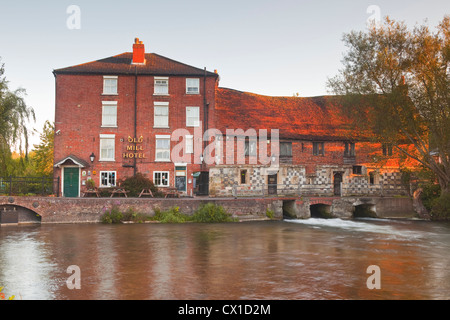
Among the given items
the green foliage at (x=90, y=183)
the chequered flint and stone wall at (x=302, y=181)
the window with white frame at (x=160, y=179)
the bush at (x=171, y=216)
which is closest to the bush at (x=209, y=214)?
the bush at (x=171, y=216)

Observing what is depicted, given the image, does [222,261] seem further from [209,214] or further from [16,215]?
[16,215]

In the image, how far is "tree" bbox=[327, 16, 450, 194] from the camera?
981 inches

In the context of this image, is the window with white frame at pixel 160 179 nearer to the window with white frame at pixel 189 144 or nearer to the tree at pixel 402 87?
the window with white frame at pixel 189 144

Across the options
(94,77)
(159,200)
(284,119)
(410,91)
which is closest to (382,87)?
(410,91)

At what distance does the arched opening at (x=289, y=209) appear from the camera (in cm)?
2807

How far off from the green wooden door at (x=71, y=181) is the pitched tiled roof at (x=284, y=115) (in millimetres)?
11622

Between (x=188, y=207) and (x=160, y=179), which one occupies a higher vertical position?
(x=160, y=179)

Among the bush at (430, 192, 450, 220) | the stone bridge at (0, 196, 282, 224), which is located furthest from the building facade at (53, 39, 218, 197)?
the bush at (430, 192, 450, 220)

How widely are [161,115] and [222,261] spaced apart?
1937cm

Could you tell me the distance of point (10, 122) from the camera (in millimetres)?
24250

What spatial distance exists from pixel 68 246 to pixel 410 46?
23.9 m

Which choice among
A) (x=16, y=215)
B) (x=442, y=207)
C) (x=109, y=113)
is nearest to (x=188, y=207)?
(x=16, y=215)

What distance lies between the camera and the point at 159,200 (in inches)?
980

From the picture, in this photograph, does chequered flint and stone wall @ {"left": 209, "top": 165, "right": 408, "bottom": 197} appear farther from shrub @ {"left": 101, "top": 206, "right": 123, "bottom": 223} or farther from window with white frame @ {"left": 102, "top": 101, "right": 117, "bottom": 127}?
window with white frame @ {"left": 102, "top": 101, "right": 117, "bottom": 127}
